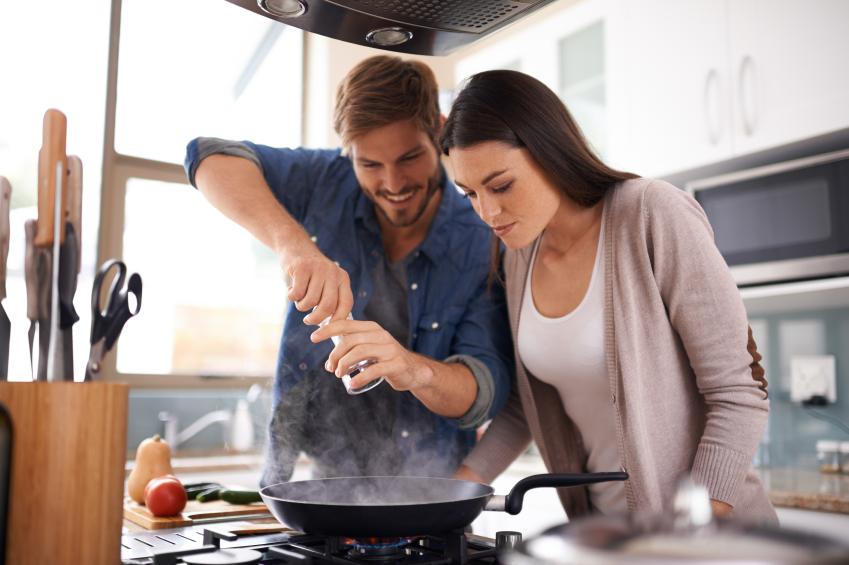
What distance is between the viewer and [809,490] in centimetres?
187

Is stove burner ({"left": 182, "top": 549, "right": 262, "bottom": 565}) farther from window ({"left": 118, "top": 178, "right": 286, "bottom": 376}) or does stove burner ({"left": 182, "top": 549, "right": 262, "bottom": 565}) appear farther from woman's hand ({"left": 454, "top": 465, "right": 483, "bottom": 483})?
window ({"left": 118, "top": 178, "right": 286, "bottom": 376})

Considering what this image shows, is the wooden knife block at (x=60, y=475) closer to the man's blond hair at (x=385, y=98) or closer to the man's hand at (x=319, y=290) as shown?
the man's hand at (x=319, y=290)

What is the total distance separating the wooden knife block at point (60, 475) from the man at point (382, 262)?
54 cm

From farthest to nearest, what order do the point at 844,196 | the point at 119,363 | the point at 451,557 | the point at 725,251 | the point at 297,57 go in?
the point at 297,57 → the point at 119,363 → the point at 725,251 → the point at 844,196 → the point at 451,557

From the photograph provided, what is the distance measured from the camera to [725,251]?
2254mm

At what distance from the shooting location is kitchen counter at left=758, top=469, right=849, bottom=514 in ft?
5.74

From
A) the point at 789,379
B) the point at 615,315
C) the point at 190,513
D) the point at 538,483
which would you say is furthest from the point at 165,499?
the point at 789,379

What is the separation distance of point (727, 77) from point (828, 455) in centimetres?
118

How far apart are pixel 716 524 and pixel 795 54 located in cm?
190

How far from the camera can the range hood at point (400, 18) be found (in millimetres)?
1043

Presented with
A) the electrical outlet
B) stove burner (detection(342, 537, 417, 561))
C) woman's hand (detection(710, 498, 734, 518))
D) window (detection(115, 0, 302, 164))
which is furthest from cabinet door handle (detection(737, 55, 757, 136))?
window (detection(115, 0, 302, 164))

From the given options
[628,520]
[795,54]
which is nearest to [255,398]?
[795,54]

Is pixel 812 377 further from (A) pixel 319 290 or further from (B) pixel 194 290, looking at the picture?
(B) pixel 194 290

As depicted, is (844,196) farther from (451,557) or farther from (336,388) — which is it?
(451,557)
